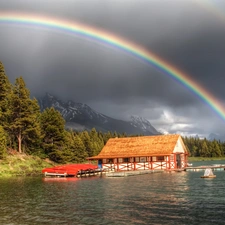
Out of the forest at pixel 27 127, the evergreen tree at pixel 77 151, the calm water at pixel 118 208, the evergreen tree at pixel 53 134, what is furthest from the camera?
the evergreen tree at pixel 77 151

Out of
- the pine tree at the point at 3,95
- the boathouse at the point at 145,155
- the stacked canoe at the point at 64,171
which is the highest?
the pine tree at the point at 3,95

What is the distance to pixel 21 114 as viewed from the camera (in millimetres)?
66500

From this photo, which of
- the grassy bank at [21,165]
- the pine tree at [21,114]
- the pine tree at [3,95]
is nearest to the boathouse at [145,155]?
the grassy bank at [21,165]

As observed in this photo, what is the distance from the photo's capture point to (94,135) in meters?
126

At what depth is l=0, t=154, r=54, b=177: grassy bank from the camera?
57406 millimetres

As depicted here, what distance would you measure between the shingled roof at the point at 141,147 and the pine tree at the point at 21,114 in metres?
16.3

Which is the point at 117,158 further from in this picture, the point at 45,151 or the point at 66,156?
the point at 45,151

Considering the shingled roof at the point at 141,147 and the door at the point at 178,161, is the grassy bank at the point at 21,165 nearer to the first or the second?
the shingled roof at the point at 141,147

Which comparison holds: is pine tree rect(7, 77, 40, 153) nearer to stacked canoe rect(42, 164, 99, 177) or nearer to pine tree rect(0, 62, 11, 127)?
pine tree rect(0, 62, 11, 127)

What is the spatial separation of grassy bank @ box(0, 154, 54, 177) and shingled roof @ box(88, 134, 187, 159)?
12.8 m

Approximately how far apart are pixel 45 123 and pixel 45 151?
23.3 ft

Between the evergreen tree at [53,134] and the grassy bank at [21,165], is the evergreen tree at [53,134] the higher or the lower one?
the higher one

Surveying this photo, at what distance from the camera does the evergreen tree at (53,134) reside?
237 ft

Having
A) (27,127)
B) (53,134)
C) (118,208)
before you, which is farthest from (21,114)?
(118,208)
